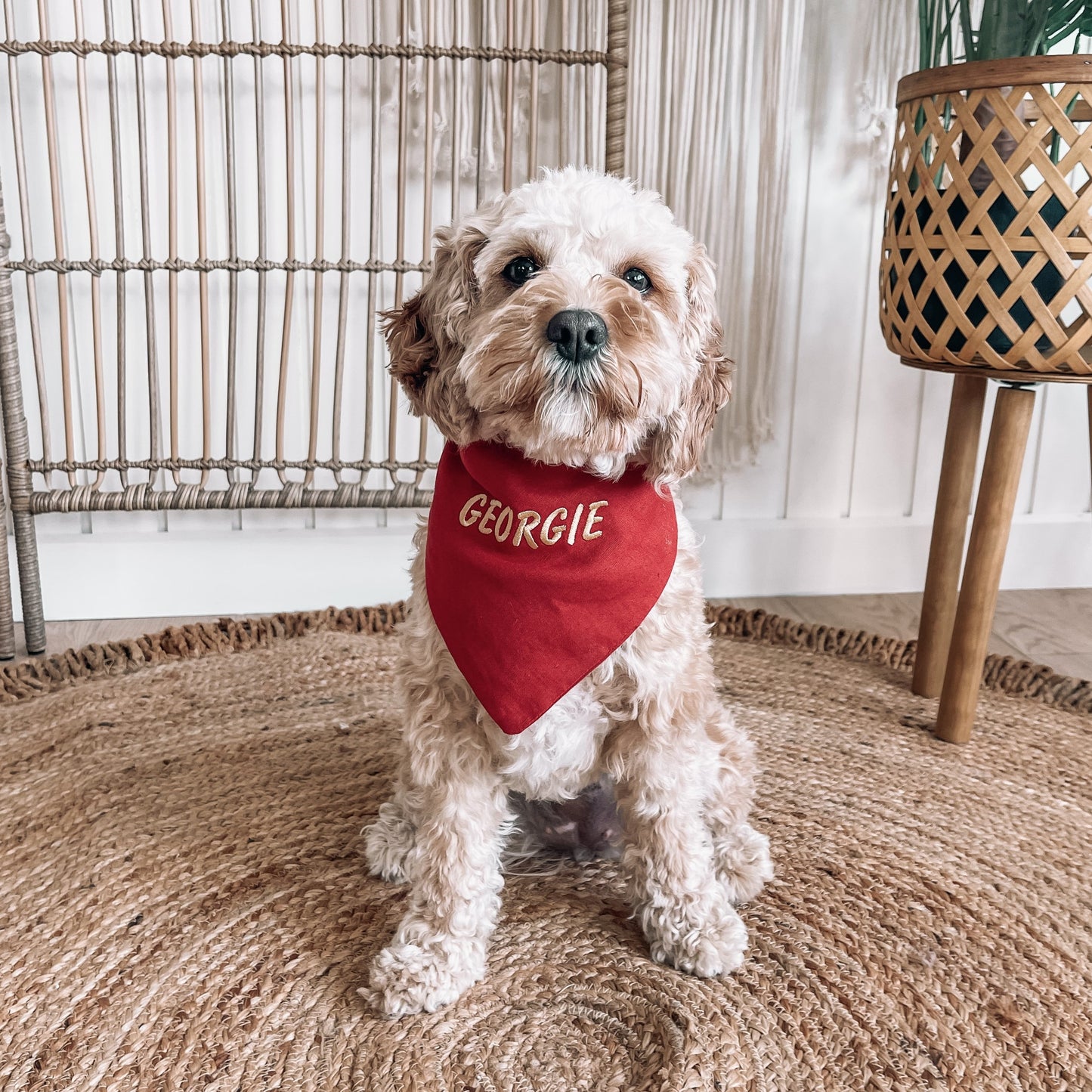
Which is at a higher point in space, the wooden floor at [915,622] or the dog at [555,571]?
the dog at [555,571]

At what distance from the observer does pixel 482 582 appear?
1.13 m

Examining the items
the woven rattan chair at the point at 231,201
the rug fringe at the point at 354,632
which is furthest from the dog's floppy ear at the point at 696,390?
the rug fringe at the point at 354,632

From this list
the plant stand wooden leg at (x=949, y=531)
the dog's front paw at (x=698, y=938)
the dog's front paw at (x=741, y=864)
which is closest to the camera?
the dog's front paw at (x=698, y=938)

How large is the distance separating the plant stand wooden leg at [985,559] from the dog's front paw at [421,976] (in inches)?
36.1

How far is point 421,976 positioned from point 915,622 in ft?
4.74

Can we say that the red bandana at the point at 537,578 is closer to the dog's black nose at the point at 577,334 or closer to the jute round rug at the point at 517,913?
the dog's black nose at the point at 577,334

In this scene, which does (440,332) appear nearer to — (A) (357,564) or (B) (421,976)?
(B) (421,976)

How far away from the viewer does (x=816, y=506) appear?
239 cm

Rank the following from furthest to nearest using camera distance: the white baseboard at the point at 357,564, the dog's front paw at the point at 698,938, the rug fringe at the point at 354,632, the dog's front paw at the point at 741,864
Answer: the white baseboard at the point at 357,564 → the rug fringe at the point at 354,632 → the dog's front paw at the point at 741,864 → the dog's front paw at the point at 698,938

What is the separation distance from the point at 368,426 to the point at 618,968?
46.4 inches

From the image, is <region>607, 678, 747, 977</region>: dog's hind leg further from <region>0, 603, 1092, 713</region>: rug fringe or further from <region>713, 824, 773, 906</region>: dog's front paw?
<region>0, 603, 1092, 713</region>: rug fringe

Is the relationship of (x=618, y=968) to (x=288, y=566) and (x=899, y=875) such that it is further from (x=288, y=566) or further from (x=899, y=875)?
(x=288, y=566)

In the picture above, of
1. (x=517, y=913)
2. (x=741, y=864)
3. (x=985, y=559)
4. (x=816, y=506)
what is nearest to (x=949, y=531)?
(x=985, y=559)

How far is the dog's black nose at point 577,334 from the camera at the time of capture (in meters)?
0.99
